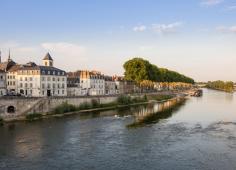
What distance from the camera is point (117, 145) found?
3678 cm

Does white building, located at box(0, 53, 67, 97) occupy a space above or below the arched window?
above

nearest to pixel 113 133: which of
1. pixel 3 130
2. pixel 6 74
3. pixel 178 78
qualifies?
pixel 3 130

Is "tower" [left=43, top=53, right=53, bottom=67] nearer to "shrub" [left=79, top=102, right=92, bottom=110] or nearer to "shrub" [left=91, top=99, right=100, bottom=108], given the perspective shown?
"shrub" [left=91, top=99, right=100, bottom=108]

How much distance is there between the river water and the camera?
1182 inches

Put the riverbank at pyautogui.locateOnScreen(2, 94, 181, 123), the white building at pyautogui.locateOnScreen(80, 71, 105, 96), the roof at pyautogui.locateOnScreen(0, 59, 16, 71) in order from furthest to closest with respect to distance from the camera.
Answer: the white building at pyautogui.locateOnScreen(80, 71, 105, 96) → the roof at pyautogui.locateOnScreen(0, 59, 16, 71) → the riverbank at pyautogui.locateOnScreen(2, 94, 181, 123)

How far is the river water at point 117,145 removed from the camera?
98.5 ft

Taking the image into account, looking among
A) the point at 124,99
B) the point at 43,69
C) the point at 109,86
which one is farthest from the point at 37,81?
the point at 109,86

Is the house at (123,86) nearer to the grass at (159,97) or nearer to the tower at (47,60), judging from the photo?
the grass at (159,97)

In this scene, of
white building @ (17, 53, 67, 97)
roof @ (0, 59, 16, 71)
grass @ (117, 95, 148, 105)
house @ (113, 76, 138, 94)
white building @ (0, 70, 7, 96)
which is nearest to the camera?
white building @ (0, 70, 7, 96)

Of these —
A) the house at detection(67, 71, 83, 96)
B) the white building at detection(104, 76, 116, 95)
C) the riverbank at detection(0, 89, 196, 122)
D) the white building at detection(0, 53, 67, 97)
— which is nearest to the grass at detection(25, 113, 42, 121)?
the riverbank at detection(0, 89, 196, 122)

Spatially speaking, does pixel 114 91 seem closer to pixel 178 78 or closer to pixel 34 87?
pixel 34 87

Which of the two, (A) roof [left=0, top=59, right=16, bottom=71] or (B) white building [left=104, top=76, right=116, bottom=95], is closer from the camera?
(A) roof [left=0, top=59, right=16, bottom=71]

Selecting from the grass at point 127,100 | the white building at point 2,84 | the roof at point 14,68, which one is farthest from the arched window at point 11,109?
the grass at point 127,100

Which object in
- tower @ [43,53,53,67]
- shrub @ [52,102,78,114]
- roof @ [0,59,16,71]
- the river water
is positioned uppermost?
tower @ [43,53,53,67]
